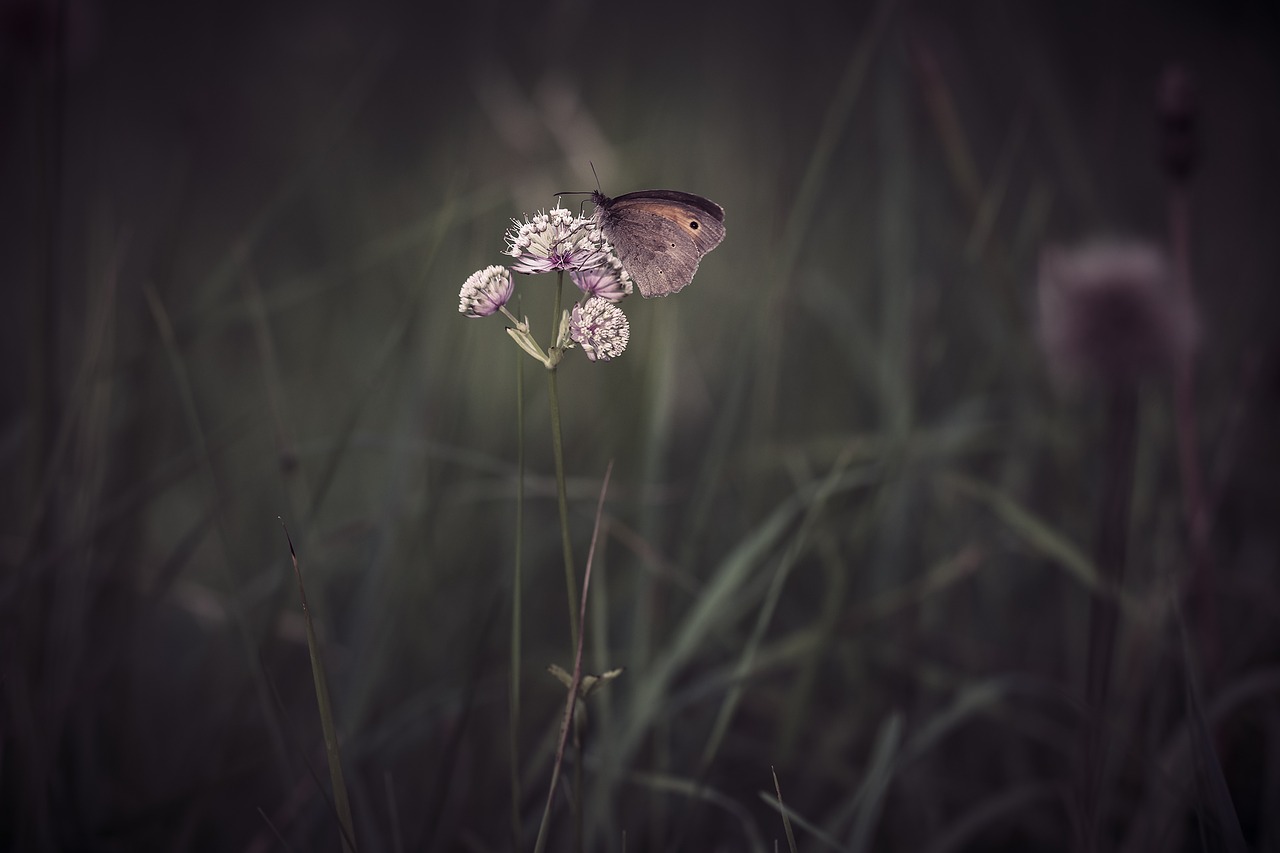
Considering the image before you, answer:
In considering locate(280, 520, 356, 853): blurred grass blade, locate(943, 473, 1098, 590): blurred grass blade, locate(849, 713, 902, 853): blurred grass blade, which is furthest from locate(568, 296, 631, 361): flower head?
locate(943, 473, 1098, 590): blurred grass blade

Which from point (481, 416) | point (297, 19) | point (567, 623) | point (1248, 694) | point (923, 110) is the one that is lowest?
point (567, 623)

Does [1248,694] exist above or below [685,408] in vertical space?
below

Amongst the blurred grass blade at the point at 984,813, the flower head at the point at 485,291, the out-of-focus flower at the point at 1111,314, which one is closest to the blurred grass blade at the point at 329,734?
the flower head at the point at 485,291

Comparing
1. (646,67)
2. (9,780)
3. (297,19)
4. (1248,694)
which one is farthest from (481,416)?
(297,19)

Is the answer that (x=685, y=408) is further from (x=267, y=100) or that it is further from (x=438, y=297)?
(x=267, y=100)

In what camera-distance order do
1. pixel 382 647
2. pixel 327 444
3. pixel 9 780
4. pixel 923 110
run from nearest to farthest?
pixel 9 780, pixel 382 647, pixel 327 444, pixel 923 110

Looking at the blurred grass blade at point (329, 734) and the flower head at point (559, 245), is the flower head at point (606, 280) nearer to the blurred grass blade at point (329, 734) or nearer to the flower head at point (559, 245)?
the flower head at point (559, 245)
